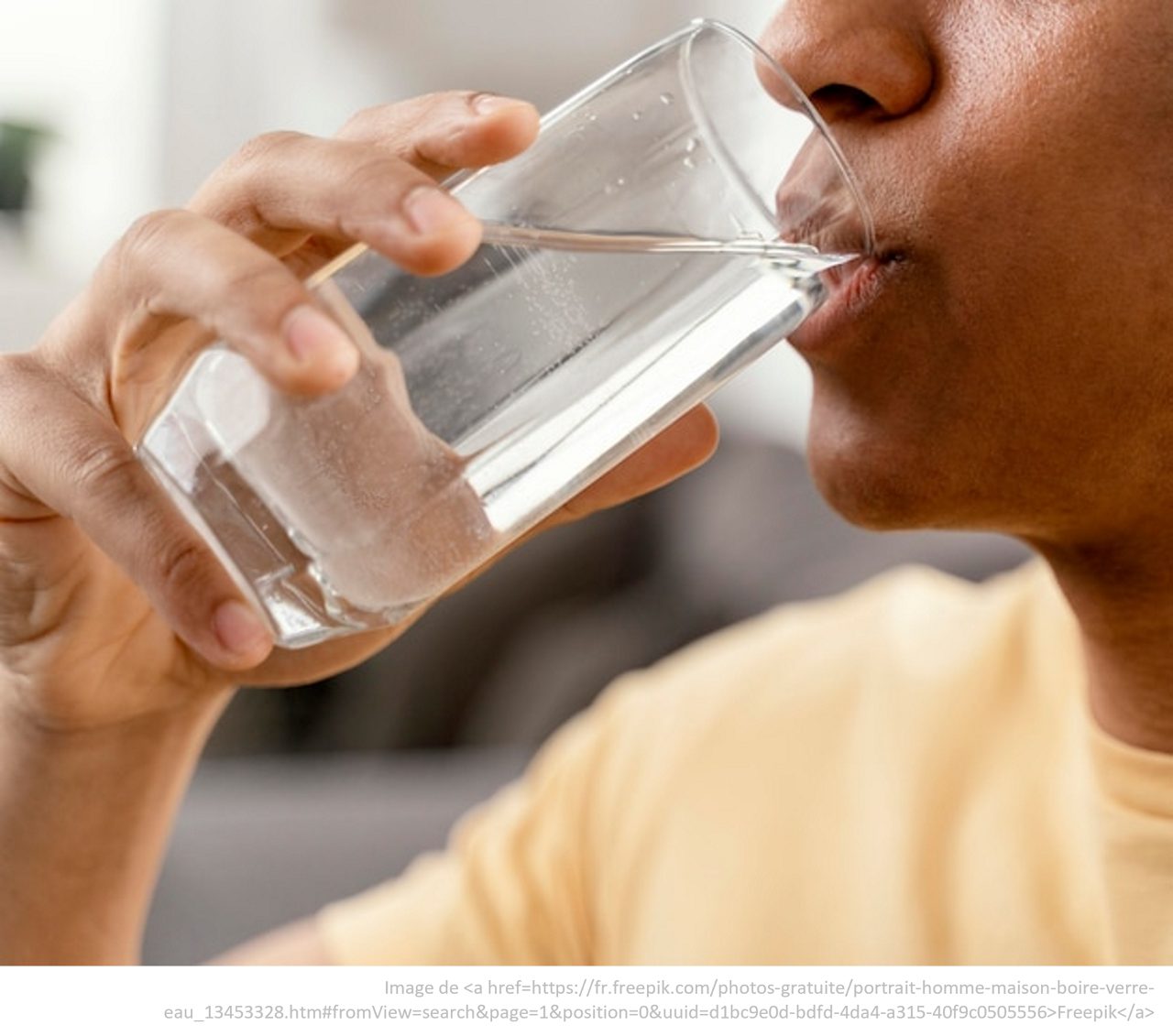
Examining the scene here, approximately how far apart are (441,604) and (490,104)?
5.33ft

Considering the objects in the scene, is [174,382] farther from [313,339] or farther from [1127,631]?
[1127,631]

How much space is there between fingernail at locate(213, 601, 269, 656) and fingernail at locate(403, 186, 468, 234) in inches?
6.9

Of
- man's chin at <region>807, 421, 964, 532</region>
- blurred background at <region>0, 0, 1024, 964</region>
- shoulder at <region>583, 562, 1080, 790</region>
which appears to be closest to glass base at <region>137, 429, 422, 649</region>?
man's chin at <region>807, 421, 964, 532</region>

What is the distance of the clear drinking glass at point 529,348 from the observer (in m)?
0.59

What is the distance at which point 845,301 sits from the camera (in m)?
0.69

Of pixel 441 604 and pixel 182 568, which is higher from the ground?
pixel 182 568

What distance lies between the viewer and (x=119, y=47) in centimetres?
288

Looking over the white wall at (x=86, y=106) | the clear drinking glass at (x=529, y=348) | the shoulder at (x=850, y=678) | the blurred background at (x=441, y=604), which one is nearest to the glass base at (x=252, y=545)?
the clear drinking glass at (x=529, y=348)

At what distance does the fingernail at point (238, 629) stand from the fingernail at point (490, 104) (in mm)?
212

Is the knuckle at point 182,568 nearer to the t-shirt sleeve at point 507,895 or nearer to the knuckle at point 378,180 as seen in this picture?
the knuckle at point 378,180

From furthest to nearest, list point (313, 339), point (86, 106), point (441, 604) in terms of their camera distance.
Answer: point (86, 106) < point (441, 604) < point (313, 339)

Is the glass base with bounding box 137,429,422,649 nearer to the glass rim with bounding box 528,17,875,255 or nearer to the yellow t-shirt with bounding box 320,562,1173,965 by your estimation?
the glass rim with bounding box 528,17,875,255

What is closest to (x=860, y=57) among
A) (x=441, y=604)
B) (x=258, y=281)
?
(x=258, y=281)

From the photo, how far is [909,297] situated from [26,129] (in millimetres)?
2451
